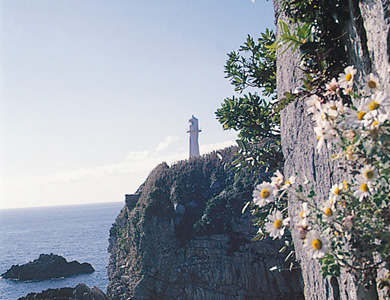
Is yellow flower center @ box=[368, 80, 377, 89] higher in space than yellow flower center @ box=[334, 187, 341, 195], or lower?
higher

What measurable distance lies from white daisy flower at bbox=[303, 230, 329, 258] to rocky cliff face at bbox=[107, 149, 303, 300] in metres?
17.0

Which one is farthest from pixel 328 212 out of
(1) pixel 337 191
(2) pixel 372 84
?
(2) pixel 372 84

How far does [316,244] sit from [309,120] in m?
1.63

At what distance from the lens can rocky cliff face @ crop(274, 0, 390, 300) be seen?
2.08 metres

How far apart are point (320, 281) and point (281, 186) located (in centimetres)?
124

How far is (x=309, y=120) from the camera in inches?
121

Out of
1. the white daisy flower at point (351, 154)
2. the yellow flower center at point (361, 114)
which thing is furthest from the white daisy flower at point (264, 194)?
the yellow flower center at point (361, 114)

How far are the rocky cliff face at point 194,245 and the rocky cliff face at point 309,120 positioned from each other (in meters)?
15.5

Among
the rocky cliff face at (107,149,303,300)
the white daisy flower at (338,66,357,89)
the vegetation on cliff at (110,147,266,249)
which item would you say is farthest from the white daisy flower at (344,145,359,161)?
the vegetation on cliff at (110,147,266,249)

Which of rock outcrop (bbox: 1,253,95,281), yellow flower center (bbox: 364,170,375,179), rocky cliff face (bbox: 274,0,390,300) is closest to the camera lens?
yellow flower center (bbox: 364,170,375,179)

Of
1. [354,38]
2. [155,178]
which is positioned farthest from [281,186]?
[155,178]

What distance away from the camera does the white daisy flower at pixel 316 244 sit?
5.37ft

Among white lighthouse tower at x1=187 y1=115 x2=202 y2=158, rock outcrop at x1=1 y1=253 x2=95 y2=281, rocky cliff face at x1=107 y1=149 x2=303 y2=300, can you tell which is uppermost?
white lighthouse tower at x1=187 y1=115 x2=202 y2=158

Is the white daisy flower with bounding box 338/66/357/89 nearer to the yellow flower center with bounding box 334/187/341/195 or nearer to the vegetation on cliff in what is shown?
the yellow flower center with bounding box 334/187/341/195
